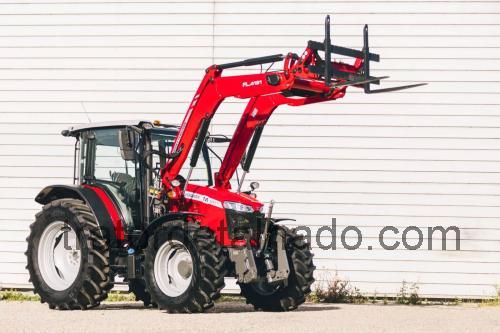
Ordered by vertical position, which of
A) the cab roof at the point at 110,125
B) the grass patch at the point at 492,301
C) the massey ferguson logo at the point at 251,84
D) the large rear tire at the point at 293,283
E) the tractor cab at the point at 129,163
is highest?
the massey ferguson logo at the point at 251,84

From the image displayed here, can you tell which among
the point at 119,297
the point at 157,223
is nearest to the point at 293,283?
the point at 157,223

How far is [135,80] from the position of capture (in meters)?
14.3

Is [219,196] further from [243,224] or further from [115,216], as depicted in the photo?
[115,216]

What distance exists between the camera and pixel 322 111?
45.7 ft

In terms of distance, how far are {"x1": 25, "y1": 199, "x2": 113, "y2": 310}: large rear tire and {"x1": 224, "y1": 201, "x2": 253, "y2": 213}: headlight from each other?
4.99 feet

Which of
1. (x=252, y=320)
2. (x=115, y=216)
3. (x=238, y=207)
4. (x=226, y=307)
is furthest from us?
(x=226, y=307)

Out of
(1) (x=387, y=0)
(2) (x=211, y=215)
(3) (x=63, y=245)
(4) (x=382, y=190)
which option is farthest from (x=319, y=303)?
(1) (x=387, y=0)

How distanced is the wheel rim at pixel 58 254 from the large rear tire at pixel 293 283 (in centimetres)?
231

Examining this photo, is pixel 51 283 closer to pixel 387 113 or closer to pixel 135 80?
pixel 135 80

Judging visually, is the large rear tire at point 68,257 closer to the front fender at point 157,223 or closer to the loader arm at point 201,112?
the front fender at point 157,223

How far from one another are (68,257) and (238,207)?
7.63ft

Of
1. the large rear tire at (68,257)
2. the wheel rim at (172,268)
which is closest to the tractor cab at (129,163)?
the large rear tire at (68,257)

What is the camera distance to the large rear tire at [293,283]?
11.2 meters

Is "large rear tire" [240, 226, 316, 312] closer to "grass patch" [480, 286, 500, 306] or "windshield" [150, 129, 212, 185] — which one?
"windshield" [150, 129, 212, 185]
